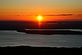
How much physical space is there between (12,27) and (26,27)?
517 centimetres

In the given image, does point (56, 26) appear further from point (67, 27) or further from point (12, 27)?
point (12, 27)

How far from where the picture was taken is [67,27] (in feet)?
270
